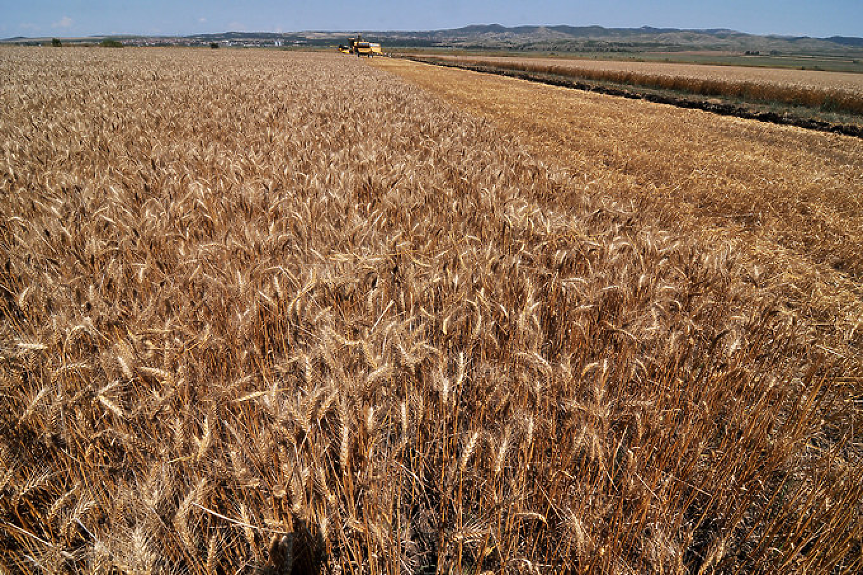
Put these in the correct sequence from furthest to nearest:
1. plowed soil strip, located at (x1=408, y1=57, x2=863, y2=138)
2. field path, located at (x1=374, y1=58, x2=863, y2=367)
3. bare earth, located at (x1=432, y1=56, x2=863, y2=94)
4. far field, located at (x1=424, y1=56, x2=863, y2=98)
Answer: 1. bare earth, located at (x1=432, y1=56, x2=863, y2=94)
2. far field, located at (x1=424, y1=56, x2=863, y2=98)
3. plowed soil strip, located at (x1=408, y1=57, x2=863, y2=138)
4. field path, located at (x1=374, y1=58, x2=863, y2=367)

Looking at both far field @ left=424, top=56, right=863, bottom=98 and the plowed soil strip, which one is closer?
the plowed soil strip

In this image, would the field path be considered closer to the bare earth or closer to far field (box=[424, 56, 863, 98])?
far field (box=[424, 56, 863, 98])

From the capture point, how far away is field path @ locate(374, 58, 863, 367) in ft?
14.2

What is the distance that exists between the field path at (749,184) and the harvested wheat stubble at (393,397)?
1.14 meters

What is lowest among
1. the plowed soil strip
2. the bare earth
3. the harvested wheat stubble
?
the harvested wheat stubble

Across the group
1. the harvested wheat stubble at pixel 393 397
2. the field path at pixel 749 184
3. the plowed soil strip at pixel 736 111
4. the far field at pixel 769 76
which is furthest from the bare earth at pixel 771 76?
the harvested wheat stubble at pixel 393 397

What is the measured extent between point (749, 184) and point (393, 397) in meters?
9.08

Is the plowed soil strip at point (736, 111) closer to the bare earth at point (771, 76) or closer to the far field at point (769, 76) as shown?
the far field at point (769, 76)

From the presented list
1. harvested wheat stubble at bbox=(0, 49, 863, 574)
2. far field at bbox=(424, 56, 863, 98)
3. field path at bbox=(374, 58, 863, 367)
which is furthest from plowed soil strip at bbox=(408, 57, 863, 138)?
harvested wheat stubble at bbox=(0, 49, 863, 574)

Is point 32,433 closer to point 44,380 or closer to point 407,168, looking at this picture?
point 44,380

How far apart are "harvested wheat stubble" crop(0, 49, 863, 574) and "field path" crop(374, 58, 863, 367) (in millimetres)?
1140

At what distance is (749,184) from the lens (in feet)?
25.9

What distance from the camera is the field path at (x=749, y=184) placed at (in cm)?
433

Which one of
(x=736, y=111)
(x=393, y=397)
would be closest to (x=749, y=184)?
(x=393, y=397)
